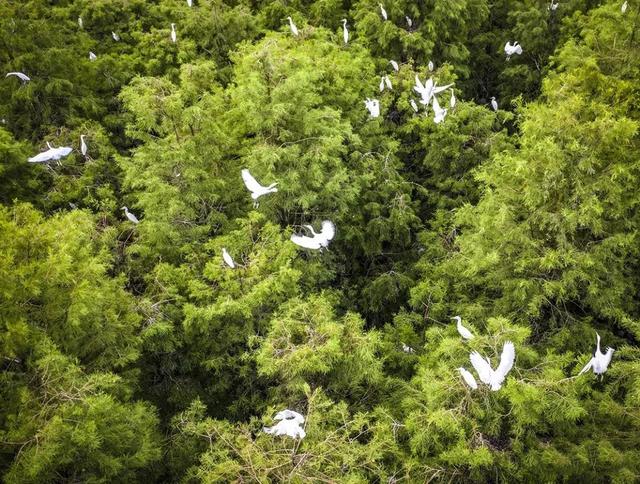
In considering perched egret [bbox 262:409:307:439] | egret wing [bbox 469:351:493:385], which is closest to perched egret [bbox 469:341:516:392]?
egret wing [bbox 469:351:493:385]

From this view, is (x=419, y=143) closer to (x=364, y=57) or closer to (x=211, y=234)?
(x=364, y=57)

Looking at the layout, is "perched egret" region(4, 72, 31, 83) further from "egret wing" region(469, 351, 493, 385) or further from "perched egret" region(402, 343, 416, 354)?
"egret wing" region(469, 351, 493, 385)

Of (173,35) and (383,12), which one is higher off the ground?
(383,12)

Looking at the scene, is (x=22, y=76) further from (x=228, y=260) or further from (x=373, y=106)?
(x=373, y=106)

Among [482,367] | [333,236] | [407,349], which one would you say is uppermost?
[482,367]

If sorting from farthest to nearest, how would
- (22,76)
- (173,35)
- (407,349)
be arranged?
(173,35), (22,76), (407,349)

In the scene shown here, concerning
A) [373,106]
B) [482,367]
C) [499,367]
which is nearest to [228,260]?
[482,367]

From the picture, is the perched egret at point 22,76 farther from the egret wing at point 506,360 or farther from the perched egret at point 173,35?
the egret wing at point 506,360

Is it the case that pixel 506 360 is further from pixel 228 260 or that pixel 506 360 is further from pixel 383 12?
pixel 383 12

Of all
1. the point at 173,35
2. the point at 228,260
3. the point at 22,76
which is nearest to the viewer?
the point at 228,260

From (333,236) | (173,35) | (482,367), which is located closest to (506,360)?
(482,367)

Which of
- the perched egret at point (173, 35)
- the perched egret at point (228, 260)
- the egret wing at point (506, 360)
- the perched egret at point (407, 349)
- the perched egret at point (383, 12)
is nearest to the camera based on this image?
the egret wing at point (506, 360)

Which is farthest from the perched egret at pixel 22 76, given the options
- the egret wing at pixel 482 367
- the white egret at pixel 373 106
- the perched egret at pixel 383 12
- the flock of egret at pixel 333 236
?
the egret wing at pixel 482 367

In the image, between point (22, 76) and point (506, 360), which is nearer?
point (506, 360)
